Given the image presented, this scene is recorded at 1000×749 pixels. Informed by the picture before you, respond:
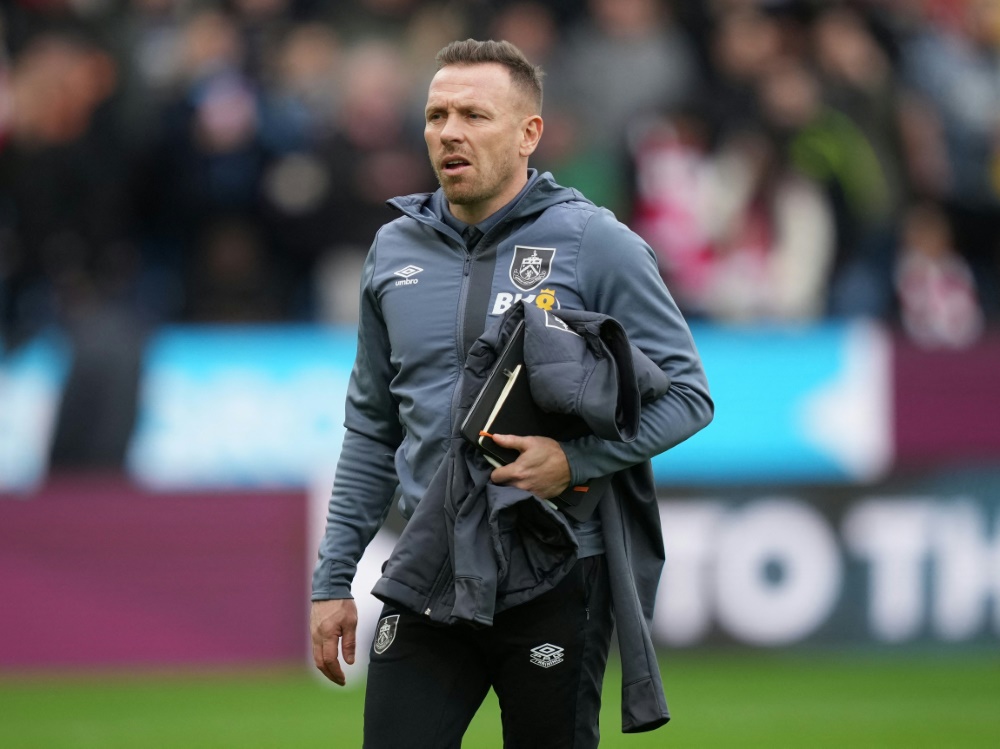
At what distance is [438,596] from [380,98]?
781 centimetres

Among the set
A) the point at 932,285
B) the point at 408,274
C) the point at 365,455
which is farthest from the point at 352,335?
the point at 408,274

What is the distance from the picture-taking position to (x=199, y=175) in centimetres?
1088

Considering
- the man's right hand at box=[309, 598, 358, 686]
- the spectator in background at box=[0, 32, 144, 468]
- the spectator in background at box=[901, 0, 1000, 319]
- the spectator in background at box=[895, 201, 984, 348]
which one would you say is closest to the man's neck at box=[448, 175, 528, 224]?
the man's right hand at box=[309, 598, 358, 686]

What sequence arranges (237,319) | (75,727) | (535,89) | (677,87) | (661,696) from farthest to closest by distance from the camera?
1. (677,87)
2. (237,319)
3. (75,727)
4. (535,89)
5. (661,696)

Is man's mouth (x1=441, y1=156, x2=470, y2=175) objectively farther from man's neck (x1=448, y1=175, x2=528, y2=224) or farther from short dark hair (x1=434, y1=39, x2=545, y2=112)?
short dark hair (x1=434, y1=39, x2=545, y2=112)

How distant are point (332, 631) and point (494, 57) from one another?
1441 millimetres

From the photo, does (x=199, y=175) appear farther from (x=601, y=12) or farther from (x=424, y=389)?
(x=424, y=389)

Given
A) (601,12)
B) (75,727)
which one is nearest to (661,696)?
(75,727)

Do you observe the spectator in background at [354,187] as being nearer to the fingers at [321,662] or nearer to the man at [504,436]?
the man at [504,436]

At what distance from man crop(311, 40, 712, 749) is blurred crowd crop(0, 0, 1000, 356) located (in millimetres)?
6365

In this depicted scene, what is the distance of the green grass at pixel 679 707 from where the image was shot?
738cm

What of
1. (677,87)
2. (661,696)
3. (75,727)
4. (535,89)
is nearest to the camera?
(661,696)

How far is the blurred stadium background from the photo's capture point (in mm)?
9156

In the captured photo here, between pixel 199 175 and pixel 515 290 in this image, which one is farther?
pixel 199 175
